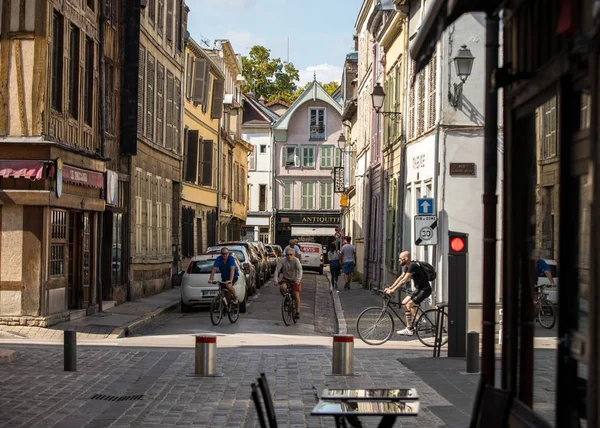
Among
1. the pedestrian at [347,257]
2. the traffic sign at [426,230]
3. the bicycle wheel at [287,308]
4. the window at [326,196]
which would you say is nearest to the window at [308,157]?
the window at [326,196]

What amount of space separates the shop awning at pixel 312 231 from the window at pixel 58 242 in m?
61.3

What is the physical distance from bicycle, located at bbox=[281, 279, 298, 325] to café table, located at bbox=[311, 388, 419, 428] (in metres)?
18.0

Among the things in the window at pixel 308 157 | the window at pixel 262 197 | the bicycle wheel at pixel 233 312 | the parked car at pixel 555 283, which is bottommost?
the bicycle wheel at pixel 233 312

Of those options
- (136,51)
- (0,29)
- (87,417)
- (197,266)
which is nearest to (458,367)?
(87,417)

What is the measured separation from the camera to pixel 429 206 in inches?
883

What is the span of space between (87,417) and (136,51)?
20.0 m

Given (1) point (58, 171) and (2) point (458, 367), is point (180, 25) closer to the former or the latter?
(1) point (58, 171)

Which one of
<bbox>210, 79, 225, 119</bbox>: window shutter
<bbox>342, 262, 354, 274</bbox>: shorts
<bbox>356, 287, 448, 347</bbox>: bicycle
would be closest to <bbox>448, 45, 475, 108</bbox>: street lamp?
<bbox>356, 287, 448, 347</bbox>: bicycle

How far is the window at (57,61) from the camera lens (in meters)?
22.7

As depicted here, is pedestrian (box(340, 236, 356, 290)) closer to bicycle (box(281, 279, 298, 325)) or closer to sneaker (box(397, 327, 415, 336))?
bicycle (box(281, 279, 298, 325))

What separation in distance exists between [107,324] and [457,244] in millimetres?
8508

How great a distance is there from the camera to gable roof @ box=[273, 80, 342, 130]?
82.4 meters

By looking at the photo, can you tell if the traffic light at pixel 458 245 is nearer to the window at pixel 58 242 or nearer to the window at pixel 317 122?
the window at pixel 58 242

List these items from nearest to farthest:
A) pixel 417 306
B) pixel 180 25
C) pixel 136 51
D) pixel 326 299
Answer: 1. pixel 417 306
2. pixel 136 51
3. pixel 326 299
4. pixel 180 25
